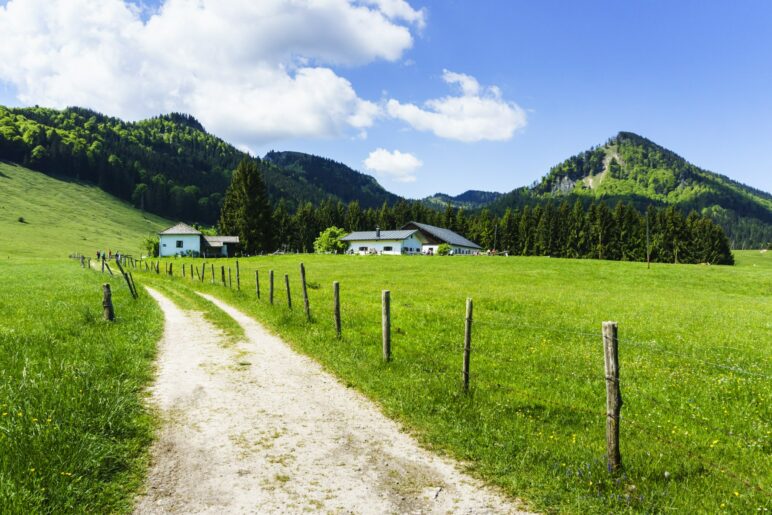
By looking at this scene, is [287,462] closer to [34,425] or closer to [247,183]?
[34,425]

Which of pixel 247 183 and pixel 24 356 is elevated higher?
pixel 247 183

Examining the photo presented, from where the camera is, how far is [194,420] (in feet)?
26.5

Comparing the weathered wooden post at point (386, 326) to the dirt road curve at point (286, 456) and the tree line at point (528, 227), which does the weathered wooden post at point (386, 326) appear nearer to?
the dirt road curve at point (286, 456)

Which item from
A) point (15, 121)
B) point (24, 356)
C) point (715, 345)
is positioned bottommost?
point (715, 345)

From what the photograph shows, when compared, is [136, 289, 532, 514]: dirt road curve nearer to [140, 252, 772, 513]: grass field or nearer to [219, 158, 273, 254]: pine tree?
[140, 252, 772, 513]: grass field

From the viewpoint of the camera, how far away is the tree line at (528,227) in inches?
3878

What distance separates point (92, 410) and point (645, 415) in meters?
10.7

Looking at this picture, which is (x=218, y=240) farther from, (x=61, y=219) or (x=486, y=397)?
(x=486, y=397)

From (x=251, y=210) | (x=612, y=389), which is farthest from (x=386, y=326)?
(x=251, y=210)

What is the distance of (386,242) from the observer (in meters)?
103

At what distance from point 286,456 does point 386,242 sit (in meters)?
96.8

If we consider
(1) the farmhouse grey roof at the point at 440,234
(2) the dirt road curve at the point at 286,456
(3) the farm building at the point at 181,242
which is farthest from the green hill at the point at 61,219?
(2) the dirt road curve at the point at 286,456

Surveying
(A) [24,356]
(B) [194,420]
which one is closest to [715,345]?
(B) [194,420]

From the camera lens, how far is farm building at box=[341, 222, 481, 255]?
337 feet
